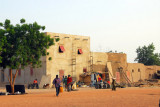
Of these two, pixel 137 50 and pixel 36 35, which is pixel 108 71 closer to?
pixel 36 35

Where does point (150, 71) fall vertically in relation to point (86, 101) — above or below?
above

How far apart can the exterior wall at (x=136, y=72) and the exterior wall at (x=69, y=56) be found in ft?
30.1

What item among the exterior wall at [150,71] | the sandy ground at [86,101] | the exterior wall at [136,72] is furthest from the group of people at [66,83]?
the exterior wall at [150,71]

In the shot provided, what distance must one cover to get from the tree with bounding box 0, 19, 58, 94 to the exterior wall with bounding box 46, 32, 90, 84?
14.0 metres

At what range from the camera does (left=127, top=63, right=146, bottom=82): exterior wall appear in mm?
53875

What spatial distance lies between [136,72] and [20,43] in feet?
105

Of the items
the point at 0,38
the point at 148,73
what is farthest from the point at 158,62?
the point at 0,38

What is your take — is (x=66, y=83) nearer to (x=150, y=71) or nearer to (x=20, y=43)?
(x=20, y=43)

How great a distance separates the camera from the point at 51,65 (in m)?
43.3

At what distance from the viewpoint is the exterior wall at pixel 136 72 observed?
53875 millimetres

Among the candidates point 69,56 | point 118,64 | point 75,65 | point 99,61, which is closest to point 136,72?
point 118,64

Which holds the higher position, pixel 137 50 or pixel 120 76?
pixel 137 50

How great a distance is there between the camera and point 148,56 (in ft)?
240

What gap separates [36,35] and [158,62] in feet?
160
